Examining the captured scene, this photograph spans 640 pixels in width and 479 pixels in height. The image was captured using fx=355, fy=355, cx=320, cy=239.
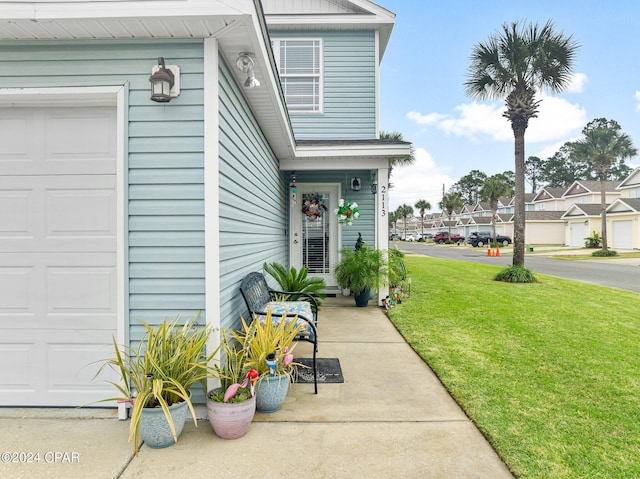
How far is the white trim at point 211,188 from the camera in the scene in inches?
104

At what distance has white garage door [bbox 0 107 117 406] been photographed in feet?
9.05

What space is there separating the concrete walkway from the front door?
15.7 feet

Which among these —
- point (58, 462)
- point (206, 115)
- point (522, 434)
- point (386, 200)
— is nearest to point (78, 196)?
point (206, 115)

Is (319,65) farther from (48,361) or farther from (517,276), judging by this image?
(517,276)

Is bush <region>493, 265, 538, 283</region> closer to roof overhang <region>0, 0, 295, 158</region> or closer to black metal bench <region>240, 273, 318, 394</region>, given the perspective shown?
black metal bench <region>240, 273, 318, 394</region>

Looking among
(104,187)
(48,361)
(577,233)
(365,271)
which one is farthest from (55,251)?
(577,233)

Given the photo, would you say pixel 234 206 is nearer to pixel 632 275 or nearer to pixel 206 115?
pixel 206 115

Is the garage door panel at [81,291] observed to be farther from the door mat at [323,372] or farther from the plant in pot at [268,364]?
the door mat at [323,372]

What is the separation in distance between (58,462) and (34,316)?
45.2 inches

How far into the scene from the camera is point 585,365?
3.85 metres

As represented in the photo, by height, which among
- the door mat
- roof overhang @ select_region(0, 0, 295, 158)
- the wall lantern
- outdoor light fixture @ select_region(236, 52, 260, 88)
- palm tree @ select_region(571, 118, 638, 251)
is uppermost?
palm tree @ select_region(571, 118, 638, 251)

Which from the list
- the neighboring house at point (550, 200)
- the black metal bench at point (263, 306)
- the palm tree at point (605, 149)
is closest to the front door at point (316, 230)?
the black metal bench at point (263, 306)

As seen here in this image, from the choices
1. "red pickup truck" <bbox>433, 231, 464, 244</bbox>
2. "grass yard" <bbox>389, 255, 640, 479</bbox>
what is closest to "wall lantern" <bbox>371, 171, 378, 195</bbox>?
"grass yard" <bbox>389, 255, 640, 479</bbox>

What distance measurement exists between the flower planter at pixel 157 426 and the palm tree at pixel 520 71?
35.8 ft
